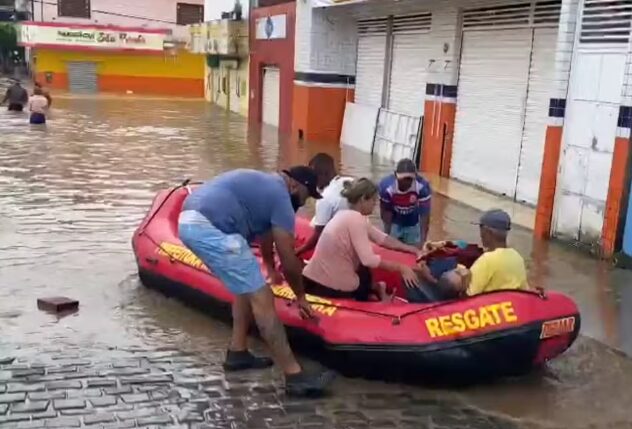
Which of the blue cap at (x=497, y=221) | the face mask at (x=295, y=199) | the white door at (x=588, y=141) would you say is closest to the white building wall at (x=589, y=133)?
the white door at (x=588, y=141)

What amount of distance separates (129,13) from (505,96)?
3633cm

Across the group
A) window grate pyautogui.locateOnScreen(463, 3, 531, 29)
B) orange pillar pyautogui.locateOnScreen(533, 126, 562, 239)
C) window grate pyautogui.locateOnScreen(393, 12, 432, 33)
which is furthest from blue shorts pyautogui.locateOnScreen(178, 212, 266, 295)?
window grate pyautogui.locateOnScreen(393, 12, 432, 33)

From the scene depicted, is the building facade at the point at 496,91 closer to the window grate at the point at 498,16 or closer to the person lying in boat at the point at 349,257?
the window grate at the point at 498,16

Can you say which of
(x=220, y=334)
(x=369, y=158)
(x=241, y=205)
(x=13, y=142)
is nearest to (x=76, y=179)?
(x=13, y=142)

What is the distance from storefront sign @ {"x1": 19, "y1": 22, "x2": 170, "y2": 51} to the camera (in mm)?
40906

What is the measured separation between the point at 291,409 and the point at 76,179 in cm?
966

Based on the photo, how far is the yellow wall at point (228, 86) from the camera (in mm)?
30159

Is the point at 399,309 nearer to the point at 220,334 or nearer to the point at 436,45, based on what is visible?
the point at 220,334

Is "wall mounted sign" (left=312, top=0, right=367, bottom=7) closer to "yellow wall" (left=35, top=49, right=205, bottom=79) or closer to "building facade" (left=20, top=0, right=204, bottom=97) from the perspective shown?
"building facade" (left=20, top=0, right=204, bottom=97)

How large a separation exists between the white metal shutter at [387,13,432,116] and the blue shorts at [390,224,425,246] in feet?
31.1

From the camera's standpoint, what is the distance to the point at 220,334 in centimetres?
674

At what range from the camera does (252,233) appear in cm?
570

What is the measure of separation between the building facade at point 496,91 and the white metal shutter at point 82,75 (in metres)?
22.2

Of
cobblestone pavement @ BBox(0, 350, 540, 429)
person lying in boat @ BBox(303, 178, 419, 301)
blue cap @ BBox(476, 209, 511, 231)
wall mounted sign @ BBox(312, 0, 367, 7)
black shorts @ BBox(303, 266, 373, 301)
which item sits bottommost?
cobblestone pavement @ BBox(0, 350, 540, 429)
